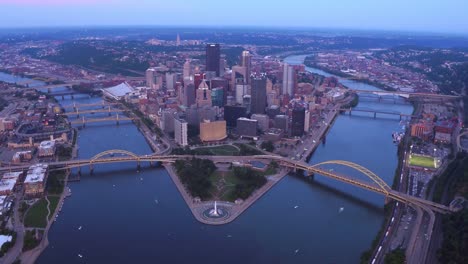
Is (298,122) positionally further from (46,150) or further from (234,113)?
(46,150)

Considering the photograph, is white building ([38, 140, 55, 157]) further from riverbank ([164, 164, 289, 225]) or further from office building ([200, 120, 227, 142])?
office building ([200, 120, 227, 142])

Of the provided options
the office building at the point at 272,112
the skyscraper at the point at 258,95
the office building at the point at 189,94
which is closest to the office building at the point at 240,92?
the skyscraper at the point at 258,95

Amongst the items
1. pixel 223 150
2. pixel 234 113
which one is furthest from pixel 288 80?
pixel 223 150

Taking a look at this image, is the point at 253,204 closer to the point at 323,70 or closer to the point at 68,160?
the point at 68,160

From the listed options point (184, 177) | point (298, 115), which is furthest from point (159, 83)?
point (184, 177)

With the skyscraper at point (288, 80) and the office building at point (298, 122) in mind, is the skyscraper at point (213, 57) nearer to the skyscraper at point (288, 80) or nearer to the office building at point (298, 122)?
the skyscraper at point (288, 80)

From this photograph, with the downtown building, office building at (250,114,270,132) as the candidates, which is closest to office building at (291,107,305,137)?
office building at (250,114,270,132)
